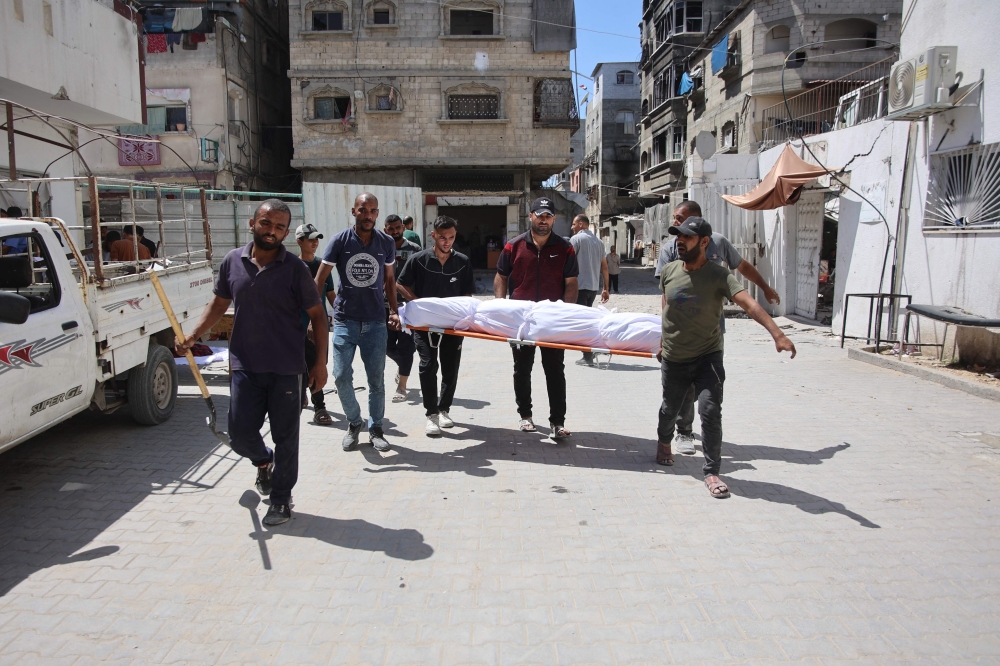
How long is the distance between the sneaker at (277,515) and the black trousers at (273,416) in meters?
0.03

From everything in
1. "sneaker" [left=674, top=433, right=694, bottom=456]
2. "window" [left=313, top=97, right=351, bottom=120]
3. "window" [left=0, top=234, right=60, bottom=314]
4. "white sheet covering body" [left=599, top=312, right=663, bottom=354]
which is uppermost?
"window" [left=313, top=97, right=351, bottom=120]

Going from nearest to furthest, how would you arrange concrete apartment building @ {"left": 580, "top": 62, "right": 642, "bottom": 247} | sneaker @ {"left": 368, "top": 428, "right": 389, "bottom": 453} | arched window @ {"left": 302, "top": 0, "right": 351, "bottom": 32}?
sneaker @ {"left": 368, "top": 428, "right": 389, "bottom": 453} → arched window @ {"left": 302, "top": 0, "right": 351, "bottom": 32} → concrete apartment building @ {"left": 580, "top": 62, "right": 642, "bottom": 247}

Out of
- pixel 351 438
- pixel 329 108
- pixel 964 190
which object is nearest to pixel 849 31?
pixel 329 108

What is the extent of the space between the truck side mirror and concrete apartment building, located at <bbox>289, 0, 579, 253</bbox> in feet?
71.8

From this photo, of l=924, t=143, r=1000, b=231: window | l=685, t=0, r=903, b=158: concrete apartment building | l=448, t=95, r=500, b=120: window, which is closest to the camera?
l=924, t=143, r=1000, b=231: window

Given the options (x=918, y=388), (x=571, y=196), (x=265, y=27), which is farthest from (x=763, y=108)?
(x=918, y=388)

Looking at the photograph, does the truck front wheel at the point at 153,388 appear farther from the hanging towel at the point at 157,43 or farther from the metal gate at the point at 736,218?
the hanging towel at the point at 157,43

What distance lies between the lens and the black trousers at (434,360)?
594 centimetres

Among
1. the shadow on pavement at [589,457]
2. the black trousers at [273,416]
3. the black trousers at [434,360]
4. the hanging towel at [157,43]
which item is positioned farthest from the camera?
the hanging towel at [157,43]

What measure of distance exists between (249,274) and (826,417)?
5.34 meters

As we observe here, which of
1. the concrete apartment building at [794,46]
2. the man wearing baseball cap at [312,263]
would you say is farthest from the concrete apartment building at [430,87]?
the man wearing baseball cap at [312,263]

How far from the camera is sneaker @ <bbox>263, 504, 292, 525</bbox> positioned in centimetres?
412

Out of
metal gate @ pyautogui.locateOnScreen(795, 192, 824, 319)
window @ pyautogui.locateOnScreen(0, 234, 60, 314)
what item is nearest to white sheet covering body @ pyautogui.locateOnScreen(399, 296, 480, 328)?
window @ pyautogui.locateOnScreen(0, 234, 60, 314)

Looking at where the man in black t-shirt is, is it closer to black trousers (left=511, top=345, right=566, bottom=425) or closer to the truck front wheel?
black trousers (left=511, top=345, right=566, bottom=425)
